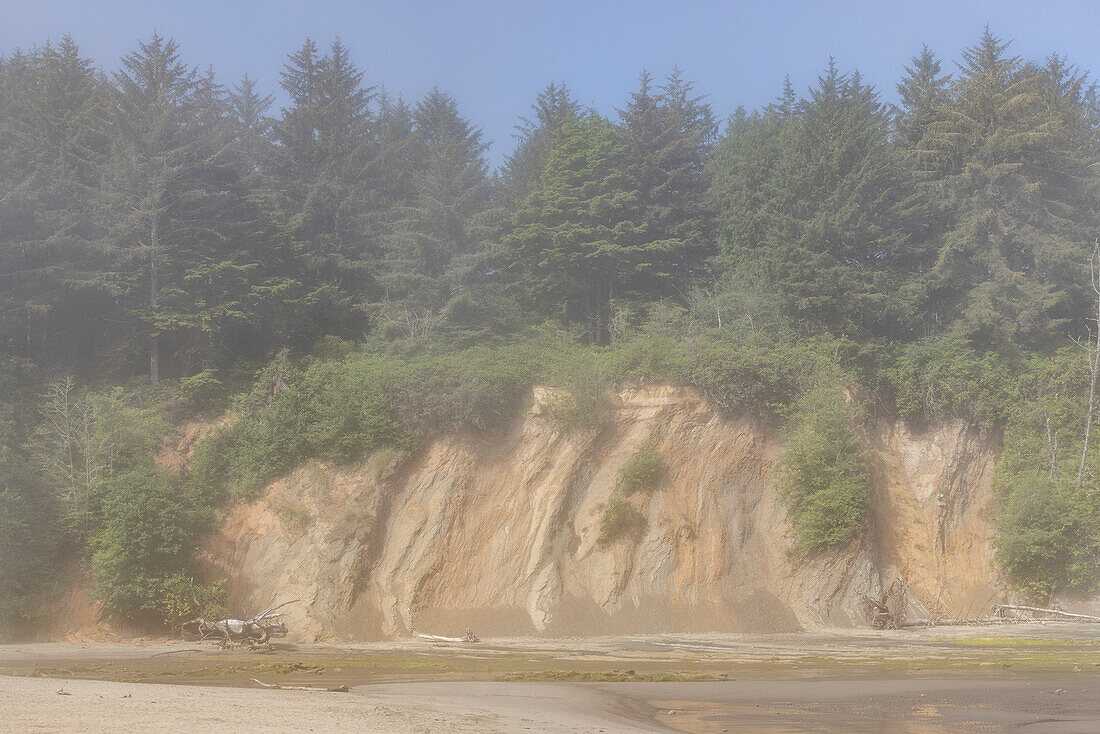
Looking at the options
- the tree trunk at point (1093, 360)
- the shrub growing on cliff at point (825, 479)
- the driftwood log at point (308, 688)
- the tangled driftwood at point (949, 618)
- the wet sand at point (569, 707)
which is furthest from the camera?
the tree trunk at point (1093, 360)

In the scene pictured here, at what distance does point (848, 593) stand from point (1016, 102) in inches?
928

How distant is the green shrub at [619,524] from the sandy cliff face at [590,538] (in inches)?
11.1

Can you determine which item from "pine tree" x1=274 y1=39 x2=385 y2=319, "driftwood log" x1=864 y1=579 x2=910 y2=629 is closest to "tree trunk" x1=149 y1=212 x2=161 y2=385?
"pine tree" x1=274 y1=39 x2=385 y2=319

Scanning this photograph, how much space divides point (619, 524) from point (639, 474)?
2.07 m

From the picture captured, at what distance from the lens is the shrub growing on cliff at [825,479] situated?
1267 inches

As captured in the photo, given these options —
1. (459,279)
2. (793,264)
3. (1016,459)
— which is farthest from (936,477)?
(459,279)

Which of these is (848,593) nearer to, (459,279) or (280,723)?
(459,279)

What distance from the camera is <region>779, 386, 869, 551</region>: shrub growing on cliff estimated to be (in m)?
32.2

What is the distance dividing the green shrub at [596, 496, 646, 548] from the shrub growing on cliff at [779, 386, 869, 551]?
5596mm

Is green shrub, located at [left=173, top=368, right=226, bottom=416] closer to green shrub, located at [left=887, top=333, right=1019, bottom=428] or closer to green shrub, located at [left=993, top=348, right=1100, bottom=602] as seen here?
green shrub, located at [left=887, top=333, right=1019, bottom=428]

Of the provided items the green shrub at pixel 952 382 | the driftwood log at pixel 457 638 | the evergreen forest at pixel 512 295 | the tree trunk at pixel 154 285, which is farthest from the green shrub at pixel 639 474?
the tree trunk at pixel 154 285

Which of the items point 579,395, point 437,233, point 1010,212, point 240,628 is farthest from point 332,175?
point 1010,212

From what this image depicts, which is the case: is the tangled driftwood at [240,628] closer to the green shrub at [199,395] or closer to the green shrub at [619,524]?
the green shrub at [199,395]

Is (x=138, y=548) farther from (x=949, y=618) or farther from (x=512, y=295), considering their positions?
(x=949, y=618)
